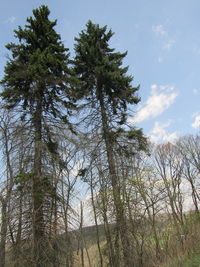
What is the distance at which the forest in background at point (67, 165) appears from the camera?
6824mm

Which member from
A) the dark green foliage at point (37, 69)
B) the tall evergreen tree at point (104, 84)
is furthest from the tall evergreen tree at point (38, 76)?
the tall evergreen tree at point (104, 84)

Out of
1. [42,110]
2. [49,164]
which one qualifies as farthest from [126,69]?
[49,164]

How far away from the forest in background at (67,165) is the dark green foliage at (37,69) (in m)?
0.04

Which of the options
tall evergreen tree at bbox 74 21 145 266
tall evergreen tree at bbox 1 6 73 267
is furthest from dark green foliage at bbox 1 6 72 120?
tall evergreen tree at bbox 74 21 145 266

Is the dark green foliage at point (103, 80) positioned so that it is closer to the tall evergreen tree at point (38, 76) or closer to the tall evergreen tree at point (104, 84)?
the tall evergreen tree at point (104, 84)

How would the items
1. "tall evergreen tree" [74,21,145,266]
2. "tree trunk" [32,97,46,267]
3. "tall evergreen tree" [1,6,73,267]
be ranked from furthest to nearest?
1. "tall evergreen tree" [74,21,145,266]
2. "tall evergreen tree" [1,6,73,267]
3. "tree trunk" [32,97,46,267]

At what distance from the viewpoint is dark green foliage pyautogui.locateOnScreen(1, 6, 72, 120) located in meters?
8.36

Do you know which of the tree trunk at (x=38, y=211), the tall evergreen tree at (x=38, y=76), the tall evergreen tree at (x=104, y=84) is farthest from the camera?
the tall evergreen tree at (x=104, y=84)

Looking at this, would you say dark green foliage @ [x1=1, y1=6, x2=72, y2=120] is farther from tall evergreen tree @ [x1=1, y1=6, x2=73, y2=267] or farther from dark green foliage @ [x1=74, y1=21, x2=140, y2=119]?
dark green foliage @ [x1=74, y1=21, x2=140, y2=119]

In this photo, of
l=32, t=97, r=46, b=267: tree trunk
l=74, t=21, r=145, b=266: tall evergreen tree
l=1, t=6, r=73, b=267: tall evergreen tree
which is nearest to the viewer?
l=32, t=97, r=46, b=267: tree trunk

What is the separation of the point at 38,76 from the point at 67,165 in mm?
4096

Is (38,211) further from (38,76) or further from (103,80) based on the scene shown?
(103,80)

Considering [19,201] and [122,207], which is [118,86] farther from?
[19,201]

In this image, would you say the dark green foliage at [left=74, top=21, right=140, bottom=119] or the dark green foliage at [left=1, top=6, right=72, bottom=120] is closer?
the dark green foliage at [left=1, top=6, right=72, bottom=120]
